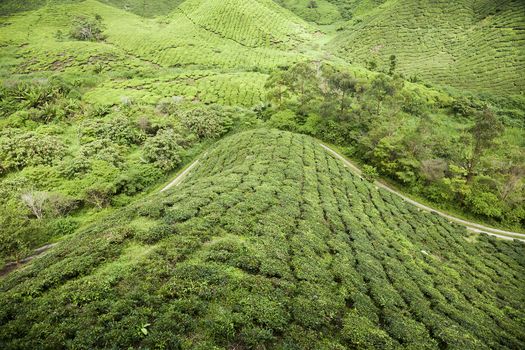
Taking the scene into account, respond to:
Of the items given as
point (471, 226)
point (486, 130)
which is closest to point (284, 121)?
point (486, 130)

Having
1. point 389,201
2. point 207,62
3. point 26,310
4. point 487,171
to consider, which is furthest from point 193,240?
point 207,62

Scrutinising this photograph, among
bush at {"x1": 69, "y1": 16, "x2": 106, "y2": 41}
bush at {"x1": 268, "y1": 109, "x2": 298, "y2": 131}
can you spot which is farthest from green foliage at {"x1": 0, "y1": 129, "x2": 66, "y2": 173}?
bush at {"x1": 69, "y1": 16, "x2": 106, "y2": 41}

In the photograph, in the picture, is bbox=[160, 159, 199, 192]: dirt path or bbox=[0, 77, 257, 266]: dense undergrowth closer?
bbox=[0, 77, 257, 266]: dense undergrowth

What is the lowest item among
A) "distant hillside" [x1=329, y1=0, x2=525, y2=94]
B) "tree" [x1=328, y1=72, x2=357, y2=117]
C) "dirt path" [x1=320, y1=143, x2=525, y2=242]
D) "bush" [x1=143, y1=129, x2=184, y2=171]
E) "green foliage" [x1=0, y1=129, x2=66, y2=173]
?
"green foliage" [x1=0, y1=129, x2=66, y2=173]

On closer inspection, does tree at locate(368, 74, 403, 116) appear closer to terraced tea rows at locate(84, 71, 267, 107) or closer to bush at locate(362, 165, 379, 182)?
bush at locate(362, 165, 379, 182)

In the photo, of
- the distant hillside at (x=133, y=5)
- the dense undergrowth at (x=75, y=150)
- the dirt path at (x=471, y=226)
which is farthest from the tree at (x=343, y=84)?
the distant hillside at (x=133, y=5)
